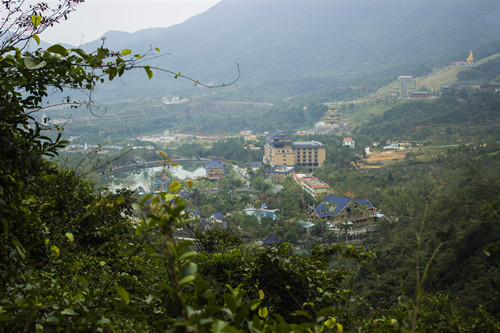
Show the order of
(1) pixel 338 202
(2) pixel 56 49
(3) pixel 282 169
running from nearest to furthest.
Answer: (2) pixel 56 49, (1) pixel 338 202, (3) pixel 282 169

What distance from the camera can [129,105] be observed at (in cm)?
3192

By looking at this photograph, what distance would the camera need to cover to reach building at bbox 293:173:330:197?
1218 centimetres

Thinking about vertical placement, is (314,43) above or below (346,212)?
above

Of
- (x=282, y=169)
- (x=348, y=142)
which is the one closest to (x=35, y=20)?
(x=282, y=169)

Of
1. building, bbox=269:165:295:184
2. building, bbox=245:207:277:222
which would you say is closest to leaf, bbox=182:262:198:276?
building, bbox=245:207:277:222

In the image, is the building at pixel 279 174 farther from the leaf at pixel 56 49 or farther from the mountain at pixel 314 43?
the mountain at pixel 314 43

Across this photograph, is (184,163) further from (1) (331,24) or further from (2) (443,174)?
(1) (331,24)

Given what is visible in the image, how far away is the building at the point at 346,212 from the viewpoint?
9656 mm

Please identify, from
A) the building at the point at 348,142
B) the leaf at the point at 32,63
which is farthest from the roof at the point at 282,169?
the leaf at the point at 32,63

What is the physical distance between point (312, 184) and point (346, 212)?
9.92ft

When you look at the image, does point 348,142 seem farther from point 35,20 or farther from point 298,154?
point 35,20

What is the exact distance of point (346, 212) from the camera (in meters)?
9.78

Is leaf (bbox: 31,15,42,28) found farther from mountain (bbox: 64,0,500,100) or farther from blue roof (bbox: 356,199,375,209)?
mountain (bbox: 64,0,500,100)

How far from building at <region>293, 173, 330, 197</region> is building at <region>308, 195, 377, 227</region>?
54.4 inches
